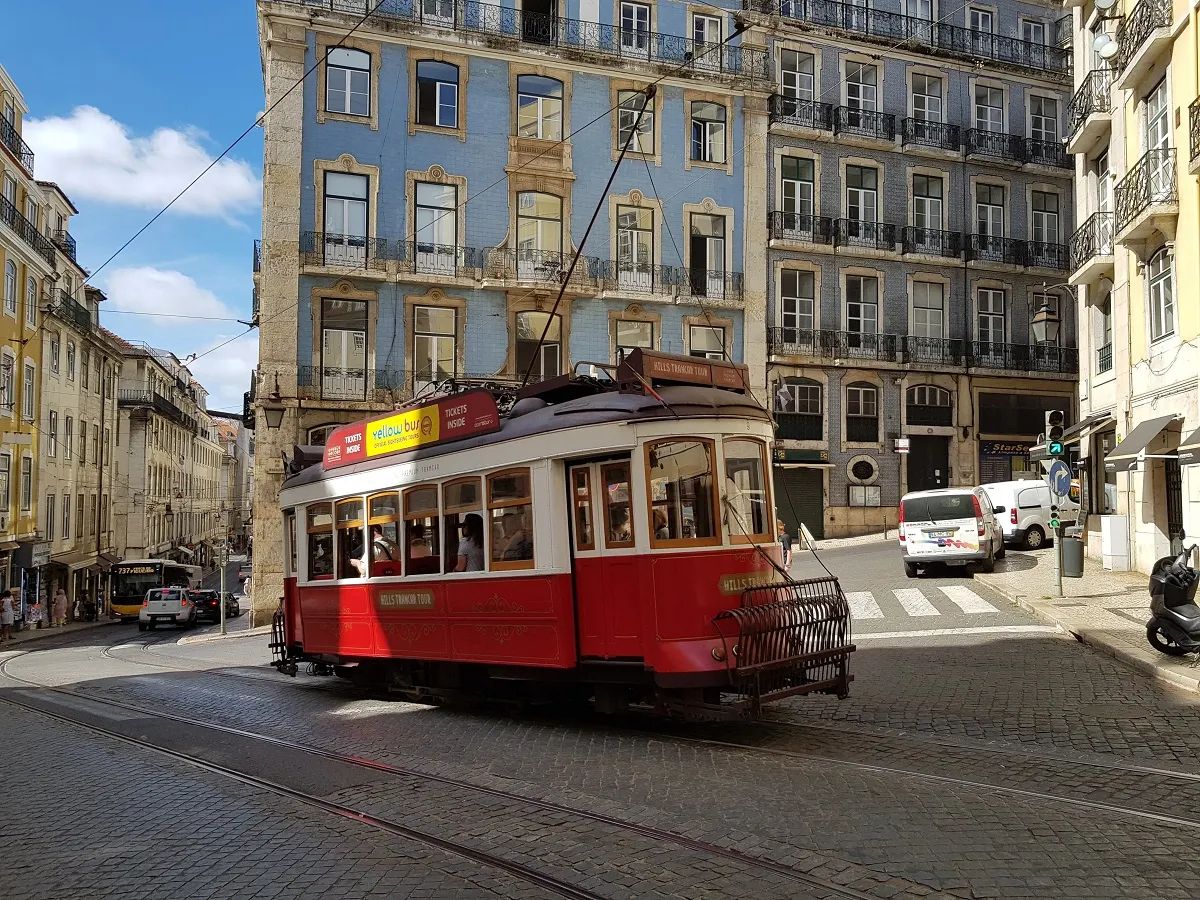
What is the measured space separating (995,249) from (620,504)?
3155 centimetres

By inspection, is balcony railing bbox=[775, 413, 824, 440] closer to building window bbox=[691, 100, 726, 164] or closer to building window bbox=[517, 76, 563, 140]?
building window bbox=[691, 100, 726, 164]

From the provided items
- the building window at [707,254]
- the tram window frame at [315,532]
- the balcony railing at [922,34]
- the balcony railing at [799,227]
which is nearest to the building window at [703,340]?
the building window at [707,254]

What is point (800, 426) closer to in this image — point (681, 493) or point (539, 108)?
point (539, 108)

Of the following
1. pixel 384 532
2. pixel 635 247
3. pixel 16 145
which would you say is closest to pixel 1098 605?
pixel 384 532

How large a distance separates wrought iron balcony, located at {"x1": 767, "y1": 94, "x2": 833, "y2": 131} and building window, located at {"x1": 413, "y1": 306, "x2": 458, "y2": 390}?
41.7ft

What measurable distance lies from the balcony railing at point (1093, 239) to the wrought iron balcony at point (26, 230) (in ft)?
116

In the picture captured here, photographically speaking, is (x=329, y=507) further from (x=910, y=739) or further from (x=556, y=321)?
(x=556, y=321)

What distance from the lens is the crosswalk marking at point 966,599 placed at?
17156 mm

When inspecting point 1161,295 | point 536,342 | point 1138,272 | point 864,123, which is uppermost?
point 864,123

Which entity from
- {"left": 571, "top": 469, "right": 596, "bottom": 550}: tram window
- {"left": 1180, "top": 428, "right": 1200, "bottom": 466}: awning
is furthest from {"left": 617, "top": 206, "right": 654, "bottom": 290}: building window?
{"left": 571, "top": 469, "right": 596, "bottom": 550}: tram window

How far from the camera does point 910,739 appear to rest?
8602 mm

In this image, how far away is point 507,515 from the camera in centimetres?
973

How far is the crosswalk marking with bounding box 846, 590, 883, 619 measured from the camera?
17.4 m

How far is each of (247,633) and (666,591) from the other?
2225 cm
